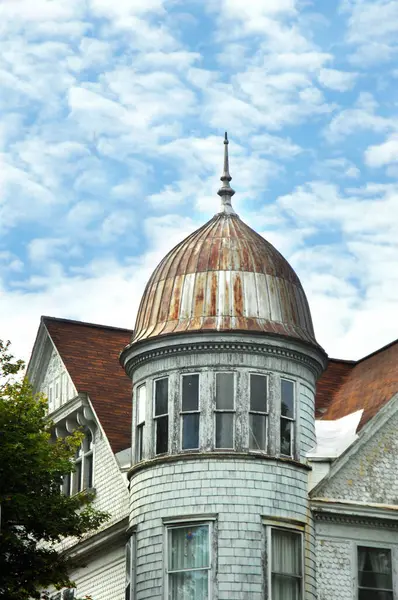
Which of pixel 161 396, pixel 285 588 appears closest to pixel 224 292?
pixel 161 396

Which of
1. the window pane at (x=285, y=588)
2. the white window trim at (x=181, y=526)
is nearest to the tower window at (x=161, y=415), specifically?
the white window trim at (x=181, y=526)

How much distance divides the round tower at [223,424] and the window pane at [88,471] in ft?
19.0

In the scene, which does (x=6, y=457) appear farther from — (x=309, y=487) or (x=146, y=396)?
(x=309, y=487)

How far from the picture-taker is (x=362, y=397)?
133 ft

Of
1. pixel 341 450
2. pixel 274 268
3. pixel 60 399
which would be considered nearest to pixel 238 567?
pixel 341 450

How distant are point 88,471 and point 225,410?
27.9ft

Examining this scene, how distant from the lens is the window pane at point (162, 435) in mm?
34438

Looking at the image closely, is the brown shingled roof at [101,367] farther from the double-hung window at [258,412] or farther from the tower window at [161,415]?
the double-hung window at [258,412]

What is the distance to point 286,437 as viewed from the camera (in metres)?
34.7

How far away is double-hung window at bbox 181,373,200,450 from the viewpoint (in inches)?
1342

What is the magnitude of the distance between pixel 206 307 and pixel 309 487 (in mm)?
5088

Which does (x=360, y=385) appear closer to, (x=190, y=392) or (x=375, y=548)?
(x=375, y=548)

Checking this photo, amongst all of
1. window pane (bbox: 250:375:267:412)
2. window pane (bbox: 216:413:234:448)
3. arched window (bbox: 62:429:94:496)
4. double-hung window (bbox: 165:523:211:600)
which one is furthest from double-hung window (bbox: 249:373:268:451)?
arched window (bbox: 62:429:94:496)

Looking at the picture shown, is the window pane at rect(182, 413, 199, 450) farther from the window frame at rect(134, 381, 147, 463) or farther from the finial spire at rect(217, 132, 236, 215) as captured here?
the finial spire at rect(217, 132, 236, 215)
